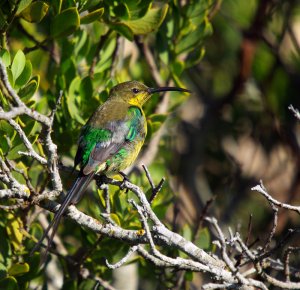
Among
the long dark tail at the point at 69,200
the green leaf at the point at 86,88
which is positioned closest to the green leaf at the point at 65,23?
the green leaf at the point at 86,88

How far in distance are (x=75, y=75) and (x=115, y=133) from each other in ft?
1.71

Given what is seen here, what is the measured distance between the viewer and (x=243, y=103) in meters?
7.46

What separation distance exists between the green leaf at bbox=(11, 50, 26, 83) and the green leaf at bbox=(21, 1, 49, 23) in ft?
1.00

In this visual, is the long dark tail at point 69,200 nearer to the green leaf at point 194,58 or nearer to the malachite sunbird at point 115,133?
the malachite sunbird at point 115,133

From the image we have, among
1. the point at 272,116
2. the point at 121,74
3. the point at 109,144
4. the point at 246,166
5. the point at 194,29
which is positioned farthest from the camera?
the point at 246,166

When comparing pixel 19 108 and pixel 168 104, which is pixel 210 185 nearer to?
pixel 168 104

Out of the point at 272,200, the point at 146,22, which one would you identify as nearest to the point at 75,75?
the point at 146,22

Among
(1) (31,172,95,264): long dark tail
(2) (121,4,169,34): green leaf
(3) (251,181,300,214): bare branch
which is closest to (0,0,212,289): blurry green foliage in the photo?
(2) (121,4,169,34): green leaf

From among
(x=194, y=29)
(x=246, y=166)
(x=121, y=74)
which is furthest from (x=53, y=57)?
(x=246, y=166)

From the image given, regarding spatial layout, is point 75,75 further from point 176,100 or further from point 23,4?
point 176,100

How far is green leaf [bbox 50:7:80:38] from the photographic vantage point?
4.20 metres

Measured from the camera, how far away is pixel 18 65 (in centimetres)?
408

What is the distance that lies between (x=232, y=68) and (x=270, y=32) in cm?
57

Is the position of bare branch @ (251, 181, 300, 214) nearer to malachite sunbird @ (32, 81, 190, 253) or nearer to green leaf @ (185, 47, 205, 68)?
malachite sunbird @ (32, 81, 190, 253)
